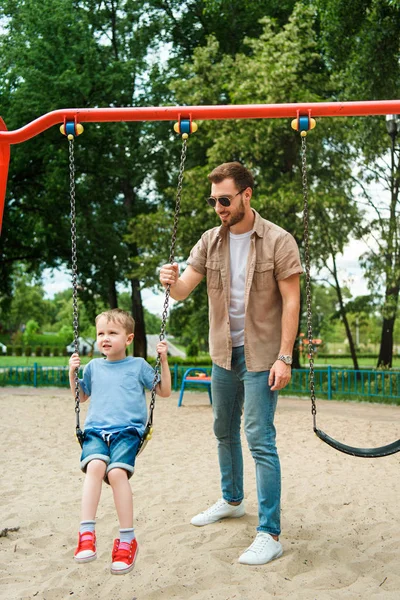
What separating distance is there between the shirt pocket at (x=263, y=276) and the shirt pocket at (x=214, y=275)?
0.23 meters

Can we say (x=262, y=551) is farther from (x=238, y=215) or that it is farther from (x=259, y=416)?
Answer: (x=238, y=215)

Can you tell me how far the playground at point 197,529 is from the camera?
331 centimetres

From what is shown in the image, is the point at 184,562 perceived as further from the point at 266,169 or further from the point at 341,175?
the point at 341,175

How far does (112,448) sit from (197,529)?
133 centimetres

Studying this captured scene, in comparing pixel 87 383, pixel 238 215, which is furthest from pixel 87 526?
pixel 238 215

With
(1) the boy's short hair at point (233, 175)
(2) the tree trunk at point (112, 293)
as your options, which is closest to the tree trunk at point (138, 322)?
(2) the tree trunk at point (112, 293)

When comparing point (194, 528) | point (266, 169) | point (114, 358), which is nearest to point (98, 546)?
point (194, 528)

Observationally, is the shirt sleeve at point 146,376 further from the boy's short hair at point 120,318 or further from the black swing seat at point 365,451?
the black swing seat at point 365,451

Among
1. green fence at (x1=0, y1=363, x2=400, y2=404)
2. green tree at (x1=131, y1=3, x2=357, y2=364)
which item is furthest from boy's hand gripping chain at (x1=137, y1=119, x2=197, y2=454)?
green fence at (x1=0, y1=363, x2=400, y2=404)

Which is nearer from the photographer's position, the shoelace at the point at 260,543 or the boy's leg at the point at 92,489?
the boy's leg at the point at 92,489

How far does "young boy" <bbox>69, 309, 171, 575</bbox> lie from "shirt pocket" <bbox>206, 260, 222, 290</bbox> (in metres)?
0.54

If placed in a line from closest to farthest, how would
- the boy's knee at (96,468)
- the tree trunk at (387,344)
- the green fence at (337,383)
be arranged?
the boy's knee at (96,468)
the green fence at (337,383)
the tree trunk at (387,344)

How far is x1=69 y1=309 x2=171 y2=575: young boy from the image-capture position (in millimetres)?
3037

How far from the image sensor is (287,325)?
344cm
